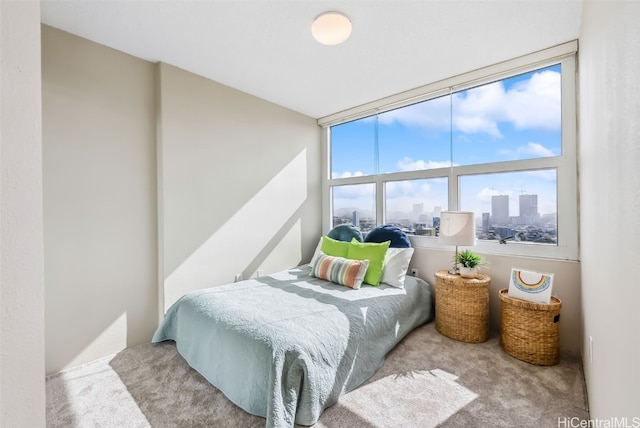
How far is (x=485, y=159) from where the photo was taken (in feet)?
9.32

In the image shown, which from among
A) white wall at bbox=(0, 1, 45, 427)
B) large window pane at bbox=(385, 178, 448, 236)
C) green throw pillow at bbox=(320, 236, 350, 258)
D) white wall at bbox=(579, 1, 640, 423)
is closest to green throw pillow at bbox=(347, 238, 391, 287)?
green throw pillow at bbox=(320, 236, 350, 258)

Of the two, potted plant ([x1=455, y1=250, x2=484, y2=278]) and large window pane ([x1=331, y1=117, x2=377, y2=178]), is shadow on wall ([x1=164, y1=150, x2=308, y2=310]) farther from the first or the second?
potted plant ([x1=455, y1=250, x2=484, y2=278])

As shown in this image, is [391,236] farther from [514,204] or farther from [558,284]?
[558,284]

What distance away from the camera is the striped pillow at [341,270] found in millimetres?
2650

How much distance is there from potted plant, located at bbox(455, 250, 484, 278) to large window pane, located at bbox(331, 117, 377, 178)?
5.10ft

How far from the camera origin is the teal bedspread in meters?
1.56

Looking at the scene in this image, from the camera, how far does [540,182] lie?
8.41ft

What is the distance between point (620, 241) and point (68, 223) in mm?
3175

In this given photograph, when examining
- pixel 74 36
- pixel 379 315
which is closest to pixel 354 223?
pixel 379 315

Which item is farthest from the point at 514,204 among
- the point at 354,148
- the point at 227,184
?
the point at 227,184

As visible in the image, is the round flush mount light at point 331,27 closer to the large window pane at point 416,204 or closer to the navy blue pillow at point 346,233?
the large window pane at point 416,204

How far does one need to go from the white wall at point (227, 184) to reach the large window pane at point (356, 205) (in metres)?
0.39

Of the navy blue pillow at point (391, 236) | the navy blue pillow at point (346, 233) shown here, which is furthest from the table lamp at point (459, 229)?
the navy blue pillow at point (346, 233)

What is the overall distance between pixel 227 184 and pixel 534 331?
3.00m
